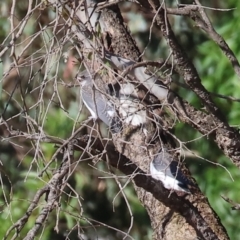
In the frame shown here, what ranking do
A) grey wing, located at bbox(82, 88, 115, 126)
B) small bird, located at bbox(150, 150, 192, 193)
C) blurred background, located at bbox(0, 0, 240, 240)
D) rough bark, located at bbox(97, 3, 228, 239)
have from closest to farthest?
grey wing, located at bbox(82, 88, 115, 126)
small bird, located at bbox(150, 150, 192, 193)
rough bark, located at bbox(97, 3, 228, 239)
blurred background, located at bbox(0, 0, 240, 240)

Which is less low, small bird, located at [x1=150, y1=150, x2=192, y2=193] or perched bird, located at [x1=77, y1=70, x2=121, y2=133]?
perched bird, located at [x1=77, y1=70, x2=121, y2=133]

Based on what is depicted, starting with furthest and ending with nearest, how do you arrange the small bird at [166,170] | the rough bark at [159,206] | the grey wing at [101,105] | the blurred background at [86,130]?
the blurred background at [86,130] < the rough bark at [159,206] < the small bird at [166,170] < the grey wing at [101,105]

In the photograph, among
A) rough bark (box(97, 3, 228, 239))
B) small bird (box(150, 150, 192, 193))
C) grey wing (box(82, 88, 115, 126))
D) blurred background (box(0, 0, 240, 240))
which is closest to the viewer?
grey wing (box(82, 88, 115, 126))

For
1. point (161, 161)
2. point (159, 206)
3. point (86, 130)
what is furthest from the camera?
point (86, 130)

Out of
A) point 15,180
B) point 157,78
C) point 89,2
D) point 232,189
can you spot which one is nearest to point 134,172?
point 157,78

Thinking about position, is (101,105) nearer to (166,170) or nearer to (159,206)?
(166,170)

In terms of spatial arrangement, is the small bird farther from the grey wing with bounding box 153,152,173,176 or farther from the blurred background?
the blurred background

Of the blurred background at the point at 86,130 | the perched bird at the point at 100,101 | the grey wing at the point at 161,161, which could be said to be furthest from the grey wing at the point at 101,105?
the blurred background at the point at 86,130

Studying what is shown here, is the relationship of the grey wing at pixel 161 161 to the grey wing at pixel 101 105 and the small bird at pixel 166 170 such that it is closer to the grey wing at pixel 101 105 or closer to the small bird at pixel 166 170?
the small bird at pixel 166 170

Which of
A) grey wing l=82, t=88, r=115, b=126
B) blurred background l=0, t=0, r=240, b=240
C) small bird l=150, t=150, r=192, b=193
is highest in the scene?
grey wing l=82, t=88, r=115, b=126

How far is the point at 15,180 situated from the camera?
4.43 metres

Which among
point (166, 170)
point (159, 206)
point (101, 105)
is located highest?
point (101, 105)

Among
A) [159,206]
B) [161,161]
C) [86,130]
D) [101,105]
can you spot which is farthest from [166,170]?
[86,130]

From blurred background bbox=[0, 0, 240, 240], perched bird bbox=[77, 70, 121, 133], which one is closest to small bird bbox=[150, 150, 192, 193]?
perched bird bbox=[77, 70, 121, 133]
